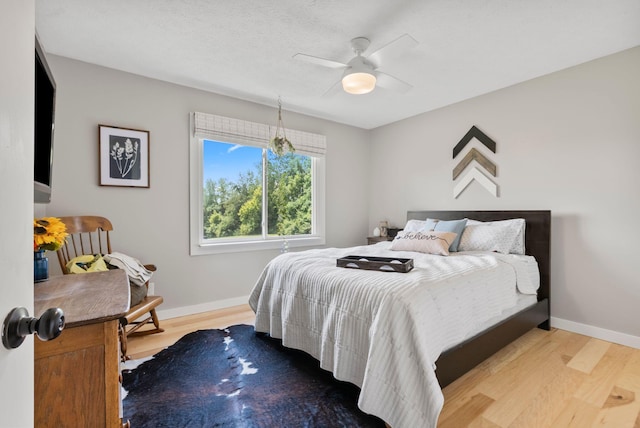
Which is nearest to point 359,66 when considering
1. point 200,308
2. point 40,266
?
point 40,266

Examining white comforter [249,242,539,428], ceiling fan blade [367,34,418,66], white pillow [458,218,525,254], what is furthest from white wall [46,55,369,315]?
white pillow [458,218,525,254]

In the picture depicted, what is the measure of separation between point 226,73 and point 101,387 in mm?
2787

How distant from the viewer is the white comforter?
4.85 ft

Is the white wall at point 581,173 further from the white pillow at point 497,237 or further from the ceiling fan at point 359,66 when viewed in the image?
the ceiling fan at point 359,66

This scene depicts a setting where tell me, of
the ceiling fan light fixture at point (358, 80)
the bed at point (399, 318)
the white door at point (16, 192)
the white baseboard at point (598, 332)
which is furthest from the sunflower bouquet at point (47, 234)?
the white baseboard at point (598, 332)

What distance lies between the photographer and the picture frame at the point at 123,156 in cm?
281

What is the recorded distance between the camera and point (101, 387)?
0.95m

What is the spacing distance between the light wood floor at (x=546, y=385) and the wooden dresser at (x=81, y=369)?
1.58 metres

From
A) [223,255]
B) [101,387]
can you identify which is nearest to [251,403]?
[101,387]

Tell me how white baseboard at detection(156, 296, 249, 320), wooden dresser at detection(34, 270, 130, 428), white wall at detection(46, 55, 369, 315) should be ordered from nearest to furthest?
wooden dresser at detection(34, 270, 130, 428) < white wall at detection(46, 55, 369, 315) < white baseboard at detection(156, 296, 249, 320)

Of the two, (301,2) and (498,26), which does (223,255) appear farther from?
(498,26)

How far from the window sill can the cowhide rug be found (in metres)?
1.13

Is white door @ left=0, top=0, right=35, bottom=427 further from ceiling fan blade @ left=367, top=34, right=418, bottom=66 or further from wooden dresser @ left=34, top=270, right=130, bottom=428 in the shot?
ceiling fan blade @ left=367, top=34, right=418, bottom=66

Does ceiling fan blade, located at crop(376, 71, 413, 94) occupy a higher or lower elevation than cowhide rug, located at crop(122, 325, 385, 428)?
higher
